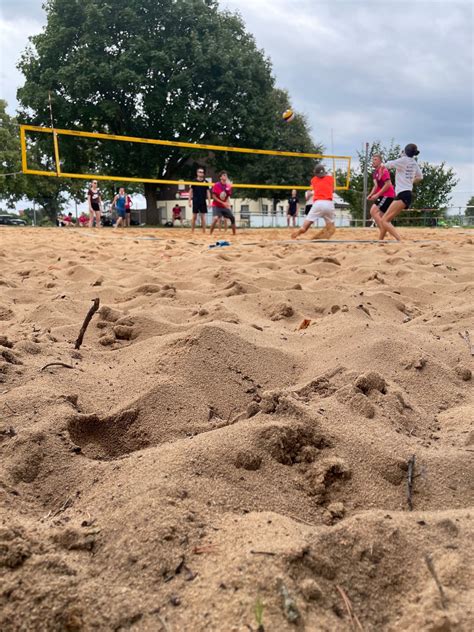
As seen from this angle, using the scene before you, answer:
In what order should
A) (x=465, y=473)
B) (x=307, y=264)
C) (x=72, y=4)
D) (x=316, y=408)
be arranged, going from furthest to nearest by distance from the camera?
(x=72, y=4) → (x=307, y=264) → (x=316, y=408) → (x=465, y=473)

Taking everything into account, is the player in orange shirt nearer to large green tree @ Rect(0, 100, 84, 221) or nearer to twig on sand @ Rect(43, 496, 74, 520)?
twig on sand @ Rect(43, 496, 74, 520)

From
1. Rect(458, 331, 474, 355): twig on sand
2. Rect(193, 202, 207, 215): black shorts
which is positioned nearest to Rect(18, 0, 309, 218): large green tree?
Rect(193, 202, 207, 215): black shorts

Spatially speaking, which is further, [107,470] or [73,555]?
[107,470]

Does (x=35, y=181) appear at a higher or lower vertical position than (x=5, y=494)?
higher

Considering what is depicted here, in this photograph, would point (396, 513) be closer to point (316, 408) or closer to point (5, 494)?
point (316, 408)

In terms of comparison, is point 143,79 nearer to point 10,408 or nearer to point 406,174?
point 406,174

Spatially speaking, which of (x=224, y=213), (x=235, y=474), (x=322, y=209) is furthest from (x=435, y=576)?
(x=224, y=213)

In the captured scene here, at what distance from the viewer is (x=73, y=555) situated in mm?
1000

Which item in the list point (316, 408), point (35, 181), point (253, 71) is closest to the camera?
point (316, 408)

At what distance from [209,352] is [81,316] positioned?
1169 millimetres

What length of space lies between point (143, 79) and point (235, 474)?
2377 centimetres

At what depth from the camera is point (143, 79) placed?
22.4 m

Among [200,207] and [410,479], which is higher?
[200,207]

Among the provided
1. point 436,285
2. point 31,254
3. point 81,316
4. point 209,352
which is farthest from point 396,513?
point 31,254
